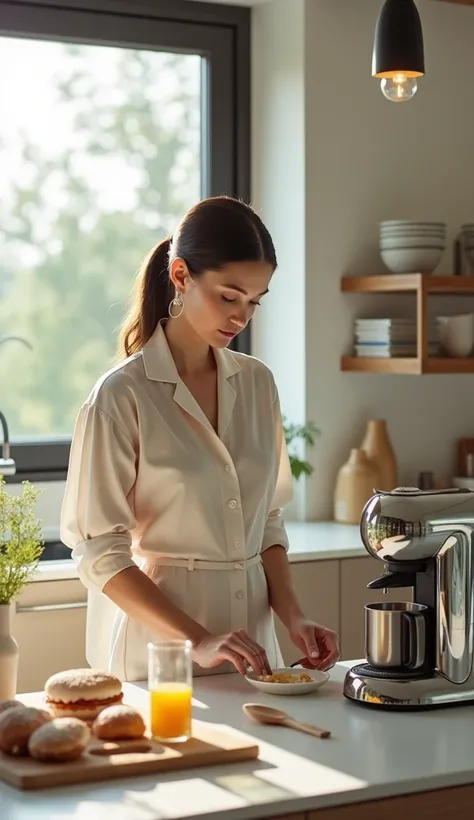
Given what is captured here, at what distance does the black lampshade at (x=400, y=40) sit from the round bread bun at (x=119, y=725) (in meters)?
1.09

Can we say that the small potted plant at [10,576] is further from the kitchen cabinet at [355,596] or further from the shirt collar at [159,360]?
the kitchen cabinet at [355,596]

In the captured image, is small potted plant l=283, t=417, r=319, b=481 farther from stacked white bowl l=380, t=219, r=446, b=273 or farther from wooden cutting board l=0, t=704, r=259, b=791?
wooden cutting board l=0, t=704, r=259, b=791

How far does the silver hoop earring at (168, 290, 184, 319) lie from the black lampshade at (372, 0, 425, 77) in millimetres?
527

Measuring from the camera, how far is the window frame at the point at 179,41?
3779mm

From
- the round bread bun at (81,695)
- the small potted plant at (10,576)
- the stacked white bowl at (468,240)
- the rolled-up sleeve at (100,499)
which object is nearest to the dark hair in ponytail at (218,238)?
the rolled-up sleeve at (100,499)

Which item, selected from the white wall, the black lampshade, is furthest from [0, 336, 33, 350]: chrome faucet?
the black lampshade

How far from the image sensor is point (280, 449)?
8.33 ft

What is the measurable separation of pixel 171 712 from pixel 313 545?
177 centimetres

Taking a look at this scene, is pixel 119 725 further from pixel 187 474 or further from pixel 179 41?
pixel 179 41

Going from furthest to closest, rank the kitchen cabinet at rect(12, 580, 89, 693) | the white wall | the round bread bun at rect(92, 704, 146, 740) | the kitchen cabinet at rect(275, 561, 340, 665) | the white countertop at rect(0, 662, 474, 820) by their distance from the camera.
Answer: the white wall
the kitchen cabinet at rect(275, 561, 340, 665)
the kitchen cabinet at rect(12, 580, 89, 693)
the round bread bun at rect(92, 704, 146, 740)
the white countertop at rect(0, 662, 474, 820)

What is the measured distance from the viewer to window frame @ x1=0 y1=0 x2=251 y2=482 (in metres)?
3.78

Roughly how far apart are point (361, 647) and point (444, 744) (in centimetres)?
179

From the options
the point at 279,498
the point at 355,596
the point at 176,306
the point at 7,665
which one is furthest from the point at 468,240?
the point at 7,665

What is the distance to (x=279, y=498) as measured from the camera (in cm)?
257
